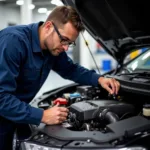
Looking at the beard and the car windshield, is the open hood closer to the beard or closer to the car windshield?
the car windshield

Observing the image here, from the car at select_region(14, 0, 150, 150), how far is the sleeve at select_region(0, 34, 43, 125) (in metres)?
0.11

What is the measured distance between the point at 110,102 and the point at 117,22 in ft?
2.47

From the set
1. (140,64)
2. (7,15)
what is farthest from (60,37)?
(7,15)

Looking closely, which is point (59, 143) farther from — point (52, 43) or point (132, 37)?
point (132, 37)

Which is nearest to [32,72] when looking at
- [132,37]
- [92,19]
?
[92,19]

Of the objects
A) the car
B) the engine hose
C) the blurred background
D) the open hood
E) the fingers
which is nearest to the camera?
the car

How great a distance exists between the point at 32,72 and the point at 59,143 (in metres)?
0.51

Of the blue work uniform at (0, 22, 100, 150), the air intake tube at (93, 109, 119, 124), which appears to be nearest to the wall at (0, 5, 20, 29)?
the blue work uniform at (0, 22, 100, 150)

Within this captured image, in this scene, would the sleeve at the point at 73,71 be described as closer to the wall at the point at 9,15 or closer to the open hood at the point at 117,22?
the open hood at the point at 117,22

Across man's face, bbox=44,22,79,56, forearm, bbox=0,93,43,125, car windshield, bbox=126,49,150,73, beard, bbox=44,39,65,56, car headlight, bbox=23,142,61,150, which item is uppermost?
man's face, bbox=44,22,79,56

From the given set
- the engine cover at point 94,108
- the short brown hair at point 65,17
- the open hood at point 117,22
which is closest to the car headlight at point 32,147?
the engine cover at point 94,108

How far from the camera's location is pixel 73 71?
2.04 m

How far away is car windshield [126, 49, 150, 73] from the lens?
2.27 m

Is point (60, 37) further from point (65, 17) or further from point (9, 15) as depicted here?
point (9, 15)
